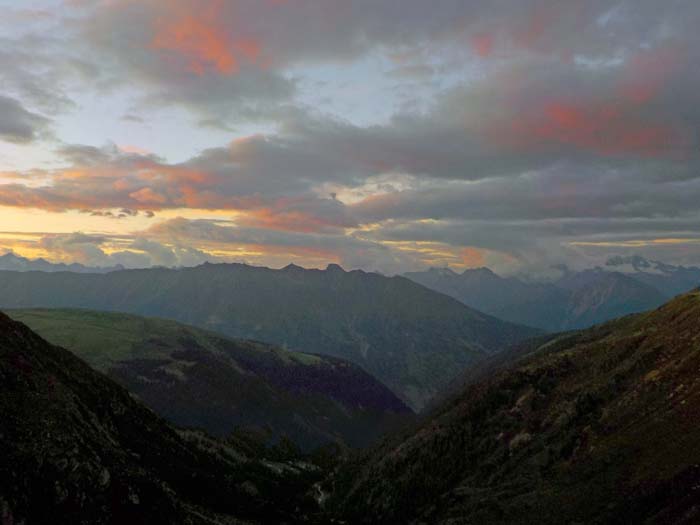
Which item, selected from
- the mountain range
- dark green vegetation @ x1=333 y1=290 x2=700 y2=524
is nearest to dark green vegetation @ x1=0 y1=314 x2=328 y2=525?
the mountain range

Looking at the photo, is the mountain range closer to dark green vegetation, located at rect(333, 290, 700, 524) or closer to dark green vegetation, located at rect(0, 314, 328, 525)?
dark green vegetation, located at rect(0, 314, 328, 525)

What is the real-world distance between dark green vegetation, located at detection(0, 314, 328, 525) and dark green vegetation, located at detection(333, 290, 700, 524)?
49.4m

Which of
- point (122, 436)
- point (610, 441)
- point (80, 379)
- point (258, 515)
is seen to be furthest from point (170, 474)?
point (610, 441)

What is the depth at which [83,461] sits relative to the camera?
7050cm

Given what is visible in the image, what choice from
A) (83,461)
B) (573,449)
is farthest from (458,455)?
(83,461)

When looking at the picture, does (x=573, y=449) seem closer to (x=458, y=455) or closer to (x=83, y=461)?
(x=458, y=455)

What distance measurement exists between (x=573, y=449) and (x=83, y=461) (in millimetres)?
102538

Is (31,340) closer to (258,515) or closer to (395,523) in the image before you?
(258,515)

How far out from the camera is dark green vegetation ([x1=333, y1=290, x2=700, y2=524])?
270 feet

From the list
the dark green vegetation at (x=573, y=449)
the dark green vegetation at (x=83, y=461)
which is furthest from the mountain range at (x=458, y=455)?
the dark green vegetation at (x=573, y=449)

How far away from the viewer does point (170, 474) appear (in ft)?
340

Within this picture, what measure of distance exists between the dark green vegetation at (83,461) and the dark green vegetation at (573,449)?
4943 centimetres

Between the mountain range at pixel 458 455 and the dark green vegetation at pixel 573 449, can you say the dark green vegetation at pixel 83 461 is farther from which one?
the dark green vegetation at pixel 573 449

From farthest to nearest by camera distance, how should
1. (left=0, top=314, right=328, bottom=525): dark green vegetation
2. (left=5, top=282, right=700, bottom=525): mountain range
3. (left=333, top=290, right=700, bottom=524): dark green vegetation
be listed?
(left=333, top=290, right=700, bottom=524): dark green vegetation < (left=5, top=282, right=700, bottom=525): mountain range < (left=0, top=314, right=328, bottom=525): dark green vegetation
